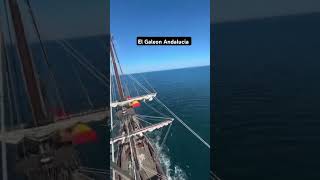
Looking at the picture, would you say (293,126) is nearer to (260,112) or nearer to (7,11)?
(260,112)

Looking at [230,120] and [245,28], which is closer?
[245,28]

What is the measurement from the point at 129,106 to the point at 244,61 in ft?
5.19

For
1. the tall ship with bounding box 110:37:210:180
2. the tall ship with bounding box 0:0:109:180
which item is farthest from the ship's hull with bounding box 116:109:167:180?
the tall ship with bounding box 0:0:109:180

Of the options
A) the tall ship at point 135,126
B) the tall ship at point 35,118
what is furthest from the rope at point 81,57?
the tall ship at point 135,126

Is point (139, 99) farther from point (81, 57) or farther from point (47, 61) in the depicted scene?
point (47, 61)

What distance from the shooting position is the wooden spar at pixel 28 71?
2820 mm

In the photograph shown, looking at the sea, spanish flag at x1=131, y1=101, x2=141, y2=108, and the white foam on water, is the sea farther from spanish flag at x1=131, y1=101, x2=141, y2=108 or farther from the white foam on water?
spanish flag at x1=131, y1=101, x2=141, y2=108

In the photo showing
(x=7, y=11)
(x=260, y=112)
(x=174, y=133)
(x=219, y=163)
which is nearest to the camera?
(x=7, y=11)

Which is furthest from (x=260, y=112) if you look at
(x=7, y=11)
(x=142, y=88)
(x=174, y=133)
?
(x=7, y=11)

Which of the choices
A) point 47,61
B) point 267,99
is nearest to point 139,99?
point 47,61

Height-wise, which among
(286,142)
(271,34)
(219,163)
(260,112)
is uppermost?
(271,34)

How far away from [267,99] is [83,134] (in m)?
2.28

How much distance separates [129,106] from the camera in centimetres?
319

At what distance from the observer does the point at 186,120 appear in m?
3.01
